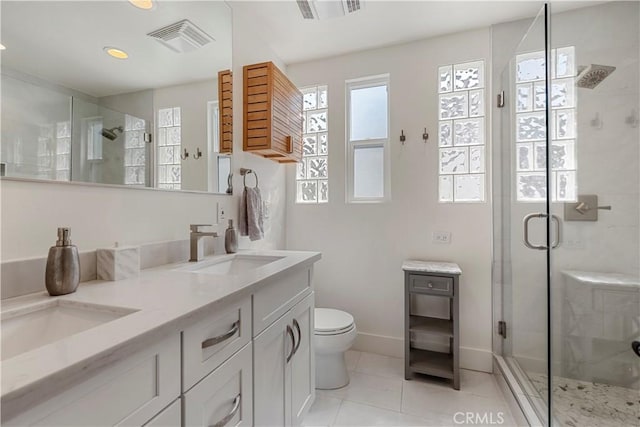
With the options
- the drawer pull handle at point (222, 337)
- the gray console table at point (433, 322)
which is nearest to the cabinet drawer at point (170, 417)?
the drawer pull handle at point (222, 337)

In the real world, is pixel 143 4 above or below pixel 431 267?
above

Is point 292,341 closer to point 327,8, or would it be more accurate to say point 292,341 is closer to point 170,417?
point 170,417

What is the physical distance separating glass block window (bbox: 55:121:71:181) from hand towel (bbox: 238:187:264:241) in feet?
3.28

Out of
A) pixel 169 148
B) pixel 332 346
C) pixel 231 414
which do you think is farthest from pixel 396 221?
pixel 231 414

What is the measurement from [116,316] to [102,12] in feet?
3.64

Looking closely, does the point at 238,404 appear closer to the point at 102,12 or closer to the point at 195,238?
the point at 195,238

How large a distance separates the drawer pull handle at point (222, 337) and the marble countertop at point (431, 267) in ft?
4.58

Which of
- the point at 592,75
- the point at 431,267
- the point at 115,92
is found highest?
the point at 592,75

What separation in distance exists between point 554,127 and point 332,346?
1.94 m

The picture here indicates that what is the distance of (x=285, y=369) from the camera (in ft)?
3.95

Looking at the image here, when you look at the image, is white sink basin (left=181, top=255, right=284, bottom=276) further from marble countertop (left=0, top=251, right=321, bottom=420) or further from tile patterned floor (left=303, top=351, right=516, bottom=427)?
tile patterned floor (left=303, top=351, right=516, bottom=427)

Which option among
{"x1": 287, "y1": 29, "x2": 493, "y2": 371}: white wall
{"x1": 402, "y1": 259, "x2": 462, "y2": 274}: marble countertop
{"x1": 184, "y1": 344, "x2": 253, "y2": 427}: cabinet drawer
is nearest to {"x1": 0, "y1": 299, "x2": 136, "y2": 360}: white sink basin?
{"x1": 184, "y1": 344, "x2": 253, "y2": 427}: cabinet drawer

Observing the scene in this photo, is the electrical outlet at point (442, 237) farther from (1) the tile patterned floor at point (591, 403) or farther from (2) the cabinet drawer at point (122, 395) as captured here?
(2) the cabinet drawer at point (122, 395)

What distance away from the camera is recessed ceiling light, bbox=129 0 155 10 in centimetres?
117
